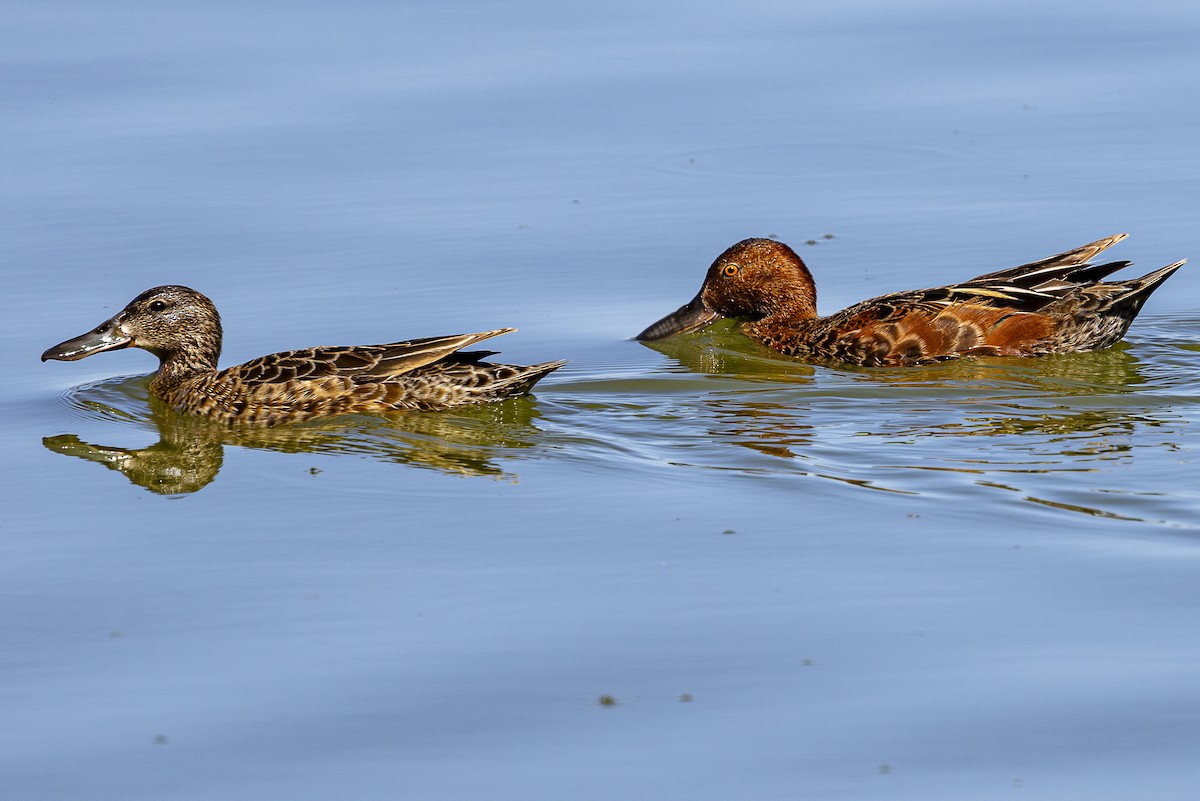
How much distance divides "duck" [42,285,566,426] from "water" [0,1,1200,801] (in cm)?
14

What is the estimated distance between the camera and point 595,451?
358 inches

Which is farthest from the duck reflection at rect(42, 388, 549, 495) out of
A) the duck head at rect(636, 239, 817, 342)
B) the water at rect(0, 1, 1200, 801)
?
the duck head at rect(636, 239, 817, 342)

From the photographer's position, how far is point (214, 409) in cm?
1004

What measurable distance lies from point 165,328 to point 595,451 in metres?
2.80

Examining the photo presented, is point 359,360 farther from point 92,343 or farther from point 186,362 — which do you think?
point 92,343

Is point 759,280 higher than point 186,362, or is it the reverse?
point 759,280

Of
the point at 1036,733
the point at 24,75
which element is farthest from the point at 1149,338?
the point at 24,75

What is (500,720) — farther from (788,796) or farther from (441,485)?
(441,485)

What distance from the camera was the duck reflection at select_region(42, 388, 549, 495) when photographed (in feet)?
29.6

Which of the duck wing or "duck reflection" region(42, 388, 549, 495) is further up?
the duck wing

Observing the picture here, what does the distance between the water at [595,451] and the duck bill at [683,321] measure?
142mm

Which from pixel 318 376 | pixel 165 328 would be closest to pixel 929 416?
pixel 318 376

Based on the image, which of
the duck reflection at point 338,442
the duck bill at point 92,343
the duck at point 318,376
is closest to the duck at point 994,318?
the duck at point 318,376

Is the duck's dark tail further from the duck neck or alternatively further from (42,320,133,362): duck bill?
(42,320,133,362): duck bill
